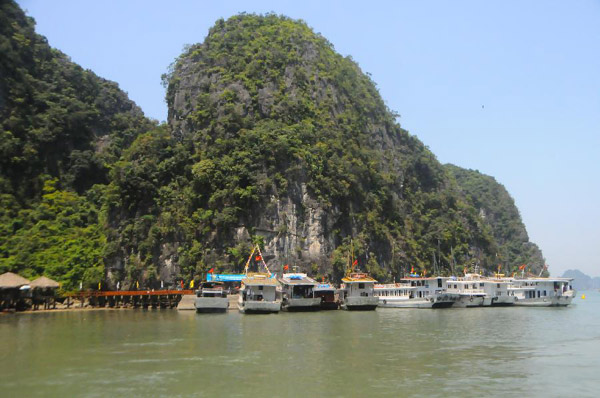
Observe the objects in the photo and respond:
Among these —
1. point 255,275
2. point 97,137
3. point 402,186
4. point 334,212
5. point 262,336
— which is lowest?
point 262,336

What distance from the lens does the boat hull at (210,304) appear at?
168 ft

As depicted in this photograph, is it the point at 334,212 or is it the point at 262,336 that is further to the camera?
the point at 334,212

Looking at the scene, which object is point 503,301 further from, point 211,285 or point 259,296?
point 211,285

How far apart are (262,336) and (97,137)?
6654 centimetres

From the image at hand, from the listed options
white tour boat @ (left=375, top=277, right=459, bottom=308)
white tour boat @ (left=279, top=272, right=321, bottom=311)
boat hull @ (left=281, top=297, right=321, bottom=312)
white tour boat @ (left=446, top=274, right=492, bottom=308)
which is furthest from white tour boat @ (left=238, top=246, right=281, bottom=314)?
white tour boat @ (left=446, top=274, right=492, bottom=308)

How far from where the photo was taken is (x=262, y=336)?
107ft

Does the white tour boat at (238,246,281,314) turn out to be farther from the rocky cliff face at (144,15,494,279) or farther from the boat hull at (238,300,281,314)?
the rocky cliff face at (144,15,494,279)

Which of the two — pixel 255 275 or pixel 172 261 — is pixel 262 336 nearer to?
pixel 255 275

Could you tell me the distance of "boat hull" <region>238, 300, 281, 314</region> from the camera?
49.3 metres

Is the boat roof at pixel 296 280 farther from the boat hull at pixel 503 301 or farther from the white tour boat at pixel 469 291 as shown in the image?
the boat hull at pixel 503 301

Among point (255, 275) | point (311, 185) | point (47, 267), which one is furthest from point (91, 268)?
point (311, 185)

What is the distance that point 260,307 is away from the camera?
163ft

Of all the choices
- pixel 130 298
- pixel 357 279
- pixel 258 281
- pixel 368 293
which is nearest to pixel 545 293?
pixel 368 293

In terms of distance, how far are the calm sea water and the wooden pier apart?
20769 mm
